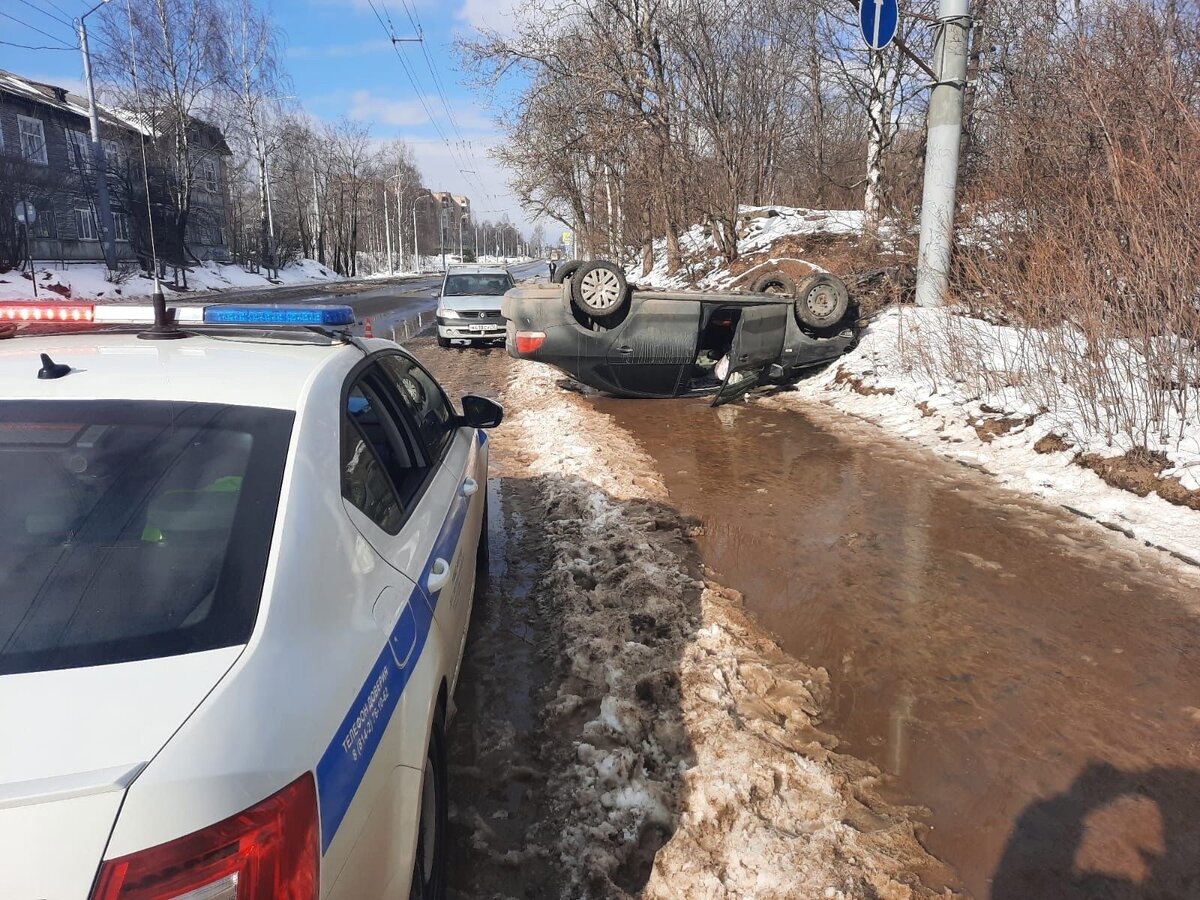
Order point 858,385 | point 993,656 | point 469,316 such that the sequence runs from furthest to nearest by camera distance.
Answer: point 469,316, point 858,385, point 993,656

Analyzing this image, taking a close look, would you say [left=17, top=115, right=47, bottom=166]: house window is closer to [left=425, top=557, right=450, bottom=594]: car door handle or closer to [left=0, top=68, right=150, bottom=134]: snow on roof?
[left=0, top=68, right=150, bottom=134]: snow on roof

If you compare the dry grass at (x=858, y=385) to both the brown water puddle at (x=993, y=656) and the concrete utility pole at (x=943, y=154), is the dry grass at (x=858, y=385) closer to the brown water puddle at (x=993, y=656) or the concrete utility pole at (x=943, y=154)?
the concrete utility pole at (x=943, y=154)

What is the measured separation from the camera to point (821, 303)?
10.5 metres

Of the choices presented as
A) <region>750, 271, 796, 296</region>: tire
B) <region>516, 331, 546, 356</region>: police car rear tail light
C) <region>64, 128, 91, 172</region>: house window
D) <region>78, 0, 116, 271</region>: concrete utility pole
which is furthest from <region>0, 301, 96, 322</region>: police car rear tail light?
<region>64, 128, 91, 172</region>: house window

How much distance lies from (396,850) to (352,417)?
1283 millimetres

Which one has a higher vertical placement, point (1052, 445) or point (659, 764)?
point (1052, 445)

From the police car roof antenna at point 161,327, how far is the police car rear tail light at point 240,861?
6.31 feet

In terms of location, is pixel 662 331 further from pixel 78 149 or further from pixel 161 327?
pixel 78 149

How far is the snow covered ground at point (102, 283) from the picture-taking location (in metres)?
26.6

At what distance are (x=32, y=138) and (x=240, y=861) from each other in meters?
52.7

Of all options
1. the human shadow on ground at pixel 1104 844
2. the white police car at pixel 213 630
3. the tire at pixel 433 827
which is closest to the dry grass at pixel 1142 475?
the human shadow on ground at pixel 1104 844

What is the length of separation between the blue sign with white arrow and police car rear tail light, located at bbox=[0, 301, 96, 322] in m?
9.68

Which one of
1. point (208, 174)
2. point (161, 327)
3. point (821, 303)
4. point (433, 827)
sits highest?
point (208, 174)

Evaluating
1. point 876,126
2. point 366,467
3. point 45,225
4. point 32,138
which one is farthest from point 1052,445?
point 32,138
